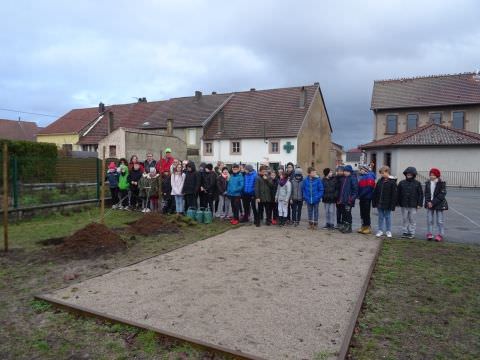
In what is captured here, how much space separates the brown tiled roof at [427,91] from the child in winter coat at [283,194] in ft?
115

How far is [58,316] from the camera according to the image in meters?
4.58

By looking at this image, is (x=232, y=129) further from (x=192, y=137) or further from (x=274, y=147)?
(x=274, y=147)

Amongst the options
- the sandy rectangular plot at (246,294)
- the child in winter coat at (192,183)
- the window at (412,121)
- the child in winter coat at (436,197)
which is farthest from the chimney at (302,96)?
the sandy rectangular plot at (246,294)

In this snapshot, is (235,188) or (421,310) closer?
(421,310)

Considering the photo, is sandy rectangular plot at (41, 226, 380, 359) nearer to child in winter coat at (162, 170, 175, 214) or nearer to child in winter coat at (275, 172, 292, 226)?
child in winter coat at (275, 172, 292, 226)

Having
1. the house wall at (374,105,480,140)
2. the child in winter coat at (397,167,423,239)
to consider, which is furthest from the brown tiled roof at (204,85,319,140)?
the child in winter coat at (397,167,423,239)

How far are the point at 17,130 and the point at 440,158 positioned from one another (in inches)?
2718

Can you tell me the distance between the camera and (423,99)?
4066cm

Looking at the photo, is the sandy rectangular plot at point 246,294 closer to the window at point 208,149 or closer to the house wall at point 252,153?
the house wall at point 252,153

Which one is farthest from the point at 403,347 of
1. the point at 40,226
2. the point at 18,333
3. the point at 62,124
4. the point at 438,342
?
the point at 62,124

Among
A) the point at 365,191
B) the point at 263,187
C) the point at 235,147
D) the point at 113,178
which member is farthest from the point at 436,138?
the point at 113,178

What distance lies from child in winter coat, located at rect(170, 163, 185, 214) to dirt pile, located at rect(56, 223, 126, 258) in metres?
3.77

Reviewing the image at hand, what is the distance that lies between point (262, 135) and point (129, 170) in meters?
26.5

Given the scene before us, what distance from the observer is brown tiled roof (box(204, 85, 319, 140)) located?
38219mm
